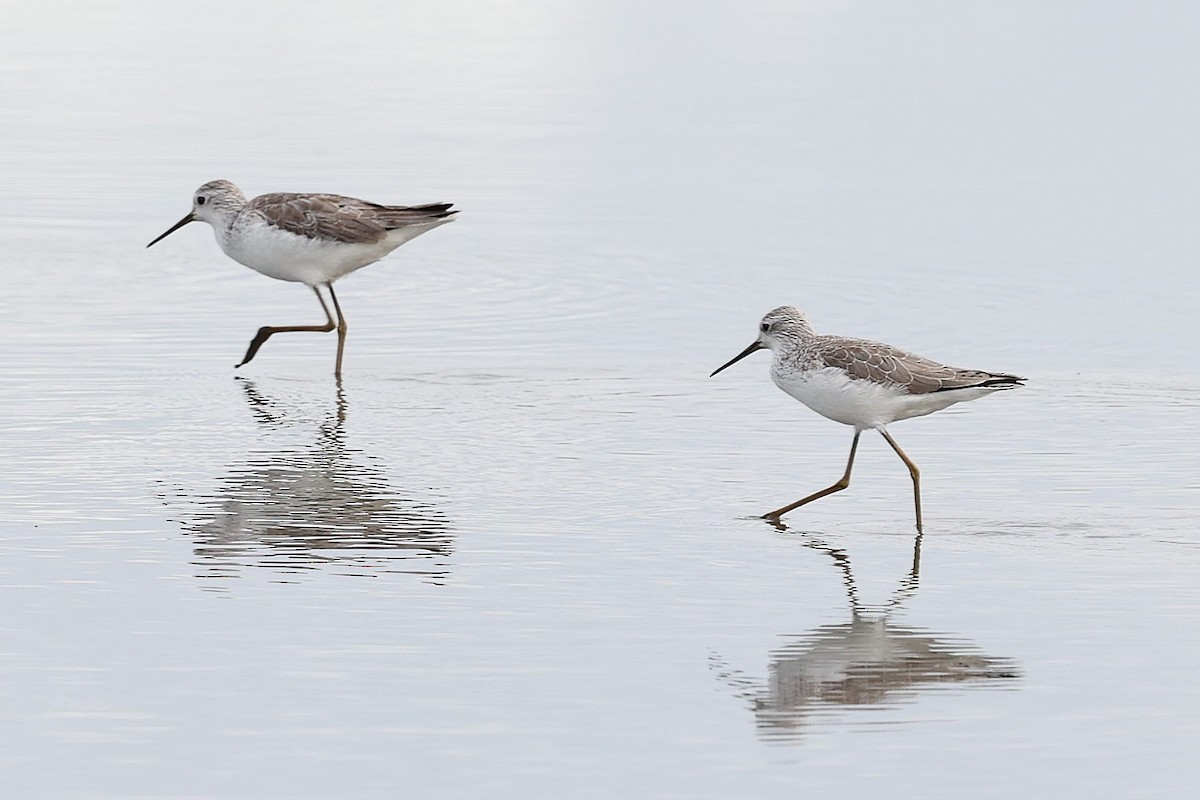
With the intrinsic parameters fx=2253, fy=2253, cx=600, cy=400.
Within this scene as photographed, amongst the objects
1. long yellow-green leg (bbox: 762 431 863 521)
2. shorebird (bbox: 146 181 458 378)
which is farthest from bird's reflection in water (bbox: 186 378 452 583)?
shorebird (bbox: 146 181 458 378)

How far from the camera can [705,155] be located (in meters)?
26.1

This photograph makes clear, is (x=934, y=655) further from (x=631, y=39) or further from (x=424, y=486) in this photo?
(x=631, y=39)

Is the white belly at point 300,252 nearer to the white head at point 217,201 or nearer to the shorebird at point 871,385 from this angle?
the white head at point 217,201

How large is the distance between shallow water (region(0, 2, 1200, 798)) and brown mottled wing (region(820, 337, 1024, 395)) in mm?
682

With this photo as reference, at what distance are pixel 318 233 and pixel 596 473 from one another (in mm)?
4758

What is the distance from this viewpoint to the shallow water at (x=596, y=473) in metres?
8.19

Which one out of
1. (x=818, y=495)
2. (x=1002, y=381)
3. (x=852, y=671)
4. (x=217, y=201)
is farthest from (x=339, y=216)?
(x=852, y=671)

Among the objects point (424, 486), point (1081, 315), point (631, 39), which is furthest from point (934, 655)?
point (631, 39)

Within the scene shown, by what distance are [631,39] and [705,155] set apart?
1340cm

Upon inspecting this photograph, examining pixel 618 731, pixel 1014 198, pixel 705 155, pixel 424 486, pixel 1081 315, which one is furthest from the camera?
pixel 705 155

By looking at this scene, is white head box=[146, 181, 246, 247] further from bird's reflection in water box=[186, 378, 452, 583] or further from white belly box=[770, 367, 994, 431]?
white belly box=[770, 367, 994, 431]

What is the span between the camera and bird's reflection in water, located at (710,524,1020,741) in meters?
8.48

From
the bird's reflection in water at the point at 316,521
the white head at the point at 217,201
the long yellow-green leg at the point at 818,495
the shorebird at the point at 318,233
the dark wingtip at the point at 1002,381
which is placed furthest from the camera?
the white head at the point at 217,201

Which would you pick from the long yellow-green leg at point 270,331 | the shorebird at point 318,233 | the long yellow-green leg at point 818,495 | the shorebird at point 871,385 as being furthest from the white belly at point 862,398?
the shorebird at point 318,233
